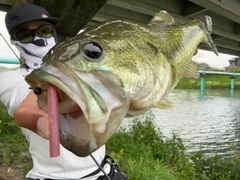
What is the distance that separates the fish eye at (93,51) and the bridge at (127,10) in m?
4.12

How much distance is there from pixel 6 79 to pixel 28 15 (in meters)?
0.48

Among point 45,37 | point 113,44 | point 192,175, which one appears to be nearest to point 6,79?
point 45,37

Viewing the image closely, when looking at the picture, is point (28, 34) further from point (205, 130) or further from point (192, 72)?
point (205, 130)

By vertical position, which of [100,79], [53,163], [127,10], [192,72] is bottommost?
[53,163]

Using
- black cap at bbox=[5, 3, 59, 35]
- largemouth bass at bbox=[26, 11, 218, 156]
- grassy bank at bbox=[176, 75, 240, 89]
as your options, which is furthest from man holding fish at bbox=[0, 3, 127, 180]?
grassy bank at bbox=[176, 75, 240, 89]

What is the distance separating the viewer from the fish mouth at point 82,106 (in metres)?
0.89

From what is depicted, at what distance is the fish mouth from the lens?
889 mm

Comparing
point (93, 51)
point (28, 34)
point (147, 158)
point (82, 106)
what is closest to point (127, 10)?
point (147, 158)

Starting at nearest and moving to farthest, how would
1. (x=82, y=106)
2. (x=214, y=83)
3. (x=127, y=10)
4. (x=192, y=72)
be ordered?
1. (x=82, y=106)
2. (x=192, y=72)
3. (x=127, y=10)
4. (x=214, y=83)

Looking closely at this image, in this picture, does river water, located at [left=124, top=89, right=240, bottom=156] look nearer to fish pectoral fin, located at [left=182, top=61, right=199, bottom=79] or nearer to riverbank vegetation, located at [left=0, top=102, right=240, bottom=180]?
riverbank vegetation, located at [left=0, top=102, right=240, bottom=180]

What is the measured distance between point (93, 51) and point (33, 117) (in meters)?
0.34

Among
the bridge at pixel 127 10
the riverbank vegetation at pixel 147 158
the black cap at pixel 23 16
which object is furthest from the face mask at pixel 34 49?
the bridge at pixel 127 10

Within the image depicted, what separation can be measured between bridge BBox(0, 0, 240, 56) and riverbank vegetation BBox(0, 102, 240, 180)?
235 cm

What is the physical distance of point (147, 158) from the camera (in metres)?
5.04
